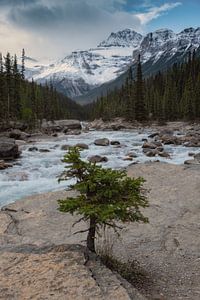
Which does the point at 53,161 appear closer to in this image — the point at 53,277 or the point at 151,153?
the point at 151,153

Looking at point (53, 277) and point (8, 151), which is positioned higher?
point (53, 277)

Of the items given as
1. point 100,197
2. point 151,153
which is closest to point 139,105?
point 151,153

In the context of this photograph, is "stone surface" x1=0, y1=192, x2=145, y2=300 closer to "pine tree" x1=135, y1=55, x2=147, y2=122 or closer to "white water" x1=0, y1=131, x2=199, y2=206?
"white water" x1=0, y1=131, x2=199, y2=206

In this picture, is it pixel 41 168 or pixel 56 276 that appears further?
pixel 41 168

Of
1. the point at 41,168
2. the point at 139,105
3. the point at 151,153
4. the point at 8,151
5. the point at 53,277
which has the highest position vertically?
the point at 139,105

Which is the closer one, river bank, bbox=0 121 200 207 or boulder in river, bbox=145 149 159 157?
river bank, bbox=0 121 200 207

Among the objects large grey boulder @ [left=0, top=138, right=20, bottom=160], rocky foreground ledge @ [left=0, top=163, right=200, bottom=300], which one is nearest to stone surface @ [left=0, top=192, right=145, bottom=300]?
rocky foreground ledge @ [left=0, top=163, right=200, bottom=300]

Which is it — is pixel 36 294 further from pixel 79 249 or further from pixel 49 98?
pixel 49 98

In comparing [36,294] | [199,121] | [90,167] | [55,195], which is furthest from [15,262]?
[199,121]

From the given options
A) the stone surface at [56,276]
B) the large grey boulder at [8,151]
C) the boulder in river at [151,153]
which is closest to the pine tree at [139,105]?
the boulder in river at [151,153]

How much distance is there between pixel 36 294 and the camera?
671 cm

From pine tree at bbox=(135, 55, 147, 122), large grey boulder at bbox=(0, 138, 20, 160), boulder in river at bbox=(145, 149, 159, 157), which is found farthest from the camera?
pine tree at bbox=(135, 55, 147, 122)

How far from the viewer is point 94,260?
→ 788 centimetres

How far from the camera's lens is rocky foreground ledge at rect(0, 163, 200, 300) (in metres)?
6.97
